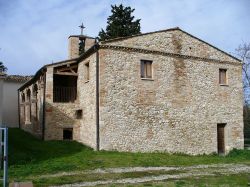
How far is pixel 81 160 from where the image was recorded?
1404cm

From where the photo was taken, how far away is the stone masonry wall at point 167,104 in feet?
56.2

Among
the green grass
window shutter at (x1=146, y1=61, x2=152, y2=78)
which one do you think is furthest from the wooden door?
the green grass

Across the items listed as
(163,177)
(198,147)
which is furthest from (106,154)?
(198,147)

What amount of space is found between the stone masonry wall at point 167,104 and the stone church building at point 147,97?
50mm

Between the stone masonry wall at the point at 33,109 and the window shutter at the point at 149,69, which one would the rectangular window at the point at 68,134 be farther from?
the window shutter at the point at 149,69

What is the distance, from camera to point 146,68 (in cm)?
1844

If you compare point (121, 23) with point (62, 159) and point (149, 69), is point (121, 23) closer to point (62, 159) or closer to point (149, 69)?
point (149, 69)

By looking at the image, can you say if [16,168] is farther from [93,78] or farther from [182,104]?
[182,104]

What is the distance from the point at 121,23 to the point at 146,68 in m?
13.6

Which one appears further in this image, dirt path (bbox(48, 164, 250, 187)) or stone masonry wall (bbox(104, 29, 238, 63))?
stone masonry wall (bbox(104, 29, 238, 63))

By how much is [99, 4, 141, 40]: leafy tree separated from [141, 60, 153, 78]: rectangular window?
41.2 feet

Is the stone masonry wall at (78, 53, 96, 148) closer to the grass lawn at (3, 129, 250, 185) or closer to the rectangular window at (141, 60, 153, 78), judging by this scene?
the grass lawn at (3, 129, 250, 185)

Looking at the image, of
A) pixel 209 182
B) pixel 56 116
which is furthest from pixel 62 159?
pixel 209 182

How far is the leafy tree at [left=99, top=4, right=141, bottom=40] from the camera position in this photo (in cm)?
3055
